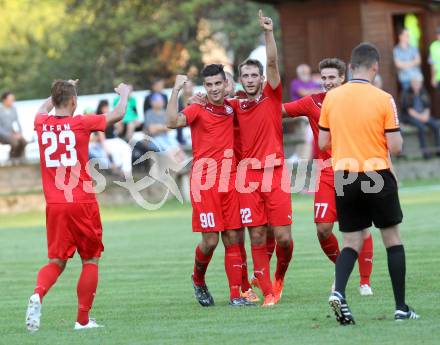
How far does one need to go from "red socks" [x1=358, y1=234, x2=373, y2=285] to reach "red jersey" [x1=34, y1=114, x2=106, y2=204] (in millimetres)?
2789

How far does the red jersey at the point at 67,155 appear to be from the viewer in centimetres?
1032

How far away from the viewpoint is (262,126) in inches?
457

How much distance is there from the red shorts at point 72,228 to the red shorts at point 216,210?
4.69ft

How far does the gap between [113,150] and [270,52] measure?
646 inches

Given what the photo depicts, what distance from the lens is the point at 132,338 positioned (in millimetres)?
9609

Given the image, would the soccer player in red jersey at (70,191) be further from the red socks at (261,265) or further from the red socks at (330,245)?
the red socks at (330,245)

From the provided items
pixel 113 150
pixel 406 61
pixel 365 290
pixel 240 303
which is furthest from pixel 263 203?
pixel 406 61

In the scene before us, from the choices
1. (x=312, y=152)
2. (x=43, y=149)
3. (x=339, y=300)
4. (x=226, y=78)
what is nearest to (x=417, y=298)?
(x=339, y=300)

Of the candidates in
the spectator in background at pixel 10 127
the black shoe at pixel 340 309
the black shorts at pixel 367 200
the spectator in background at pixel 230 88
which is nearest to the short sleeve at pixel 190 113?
the spectator in background at pixel 230 88

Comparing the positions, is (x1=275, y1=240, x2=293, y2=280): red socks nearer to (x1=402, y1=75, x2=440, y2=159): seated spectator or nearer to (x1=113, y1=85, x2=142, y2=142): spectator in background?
(x1=113, y1=85, x2=142, y2=142): spectator in background

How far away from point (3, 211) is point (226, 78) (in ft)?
53.5

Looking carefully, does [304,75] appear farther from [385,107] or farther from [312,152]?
[385,107]

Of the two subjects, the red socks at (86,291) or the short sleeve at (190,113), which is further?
the short sleeve at (190,113)

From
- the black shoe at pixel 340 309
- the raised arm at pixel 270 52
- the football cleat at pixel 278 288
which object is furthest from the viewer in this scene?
the football cleat at pixel 278 288
